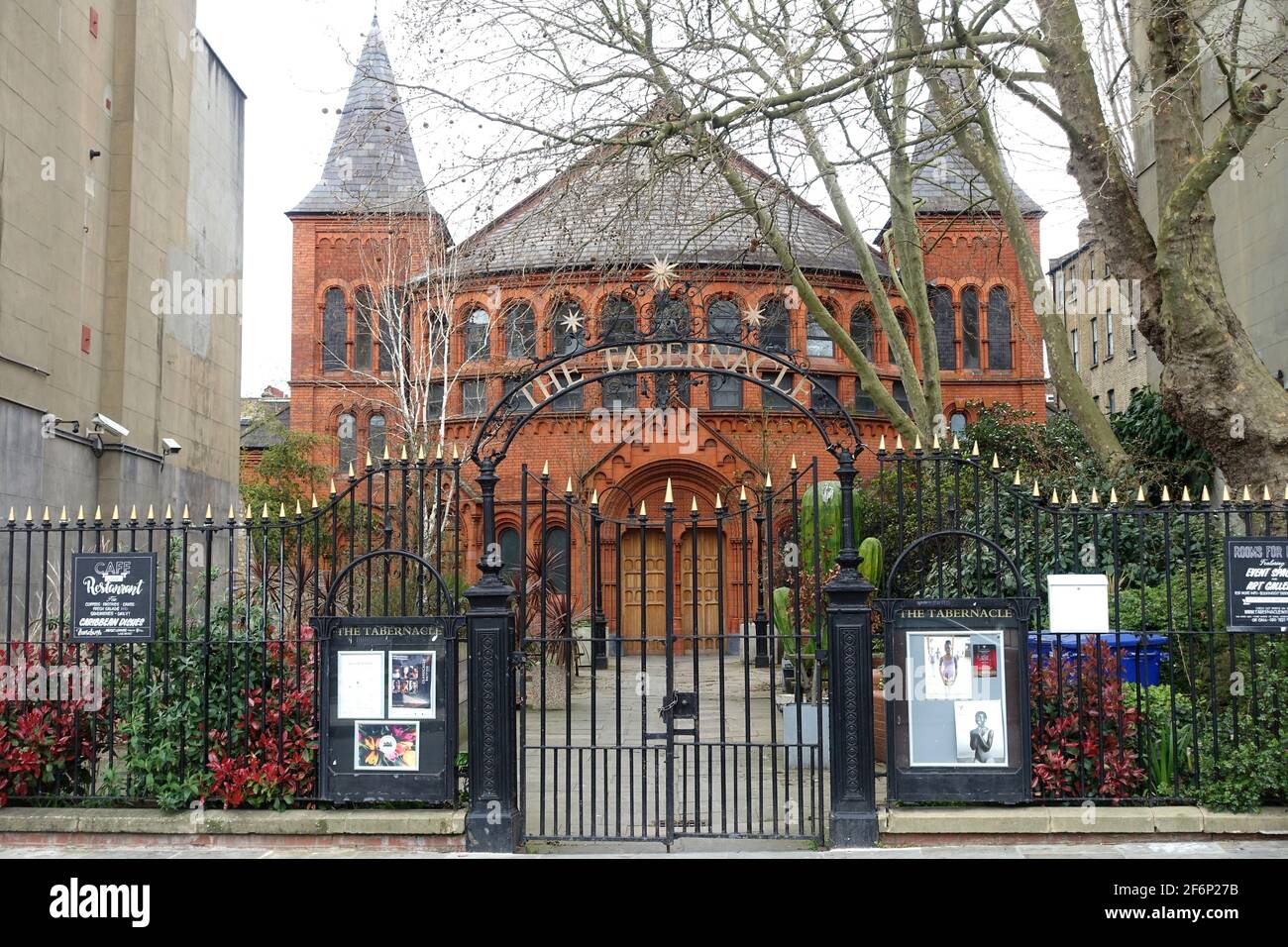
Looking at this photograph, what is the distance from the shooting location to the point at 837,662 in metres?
8.52

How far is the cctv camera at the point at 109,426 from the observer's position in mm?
18641

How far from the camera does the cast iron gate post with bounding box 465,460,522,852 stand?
27.8 feet

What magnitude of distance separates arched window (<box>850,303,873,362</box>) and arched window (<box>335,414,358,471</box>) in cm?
1513

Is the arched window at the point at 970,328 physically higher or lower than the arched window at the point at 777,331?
higher

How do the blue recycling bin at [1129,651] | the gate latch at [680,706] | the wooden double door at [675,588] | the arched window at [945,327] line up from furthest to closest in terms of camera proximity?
the arched window at [945,327] < the wooden double door at [675,588] < the blue recycling bin at [1129,651] < the gate latch at [680,706]

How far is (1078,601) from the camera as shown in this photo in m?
8.57

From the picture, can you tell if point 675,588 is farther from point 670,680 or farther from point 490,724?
point 490,724

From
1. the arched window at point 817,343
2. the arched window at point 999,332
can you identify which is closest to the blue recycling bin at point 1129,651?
the arched window at point 817,343

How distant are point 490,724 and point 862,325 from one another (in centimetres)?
2571

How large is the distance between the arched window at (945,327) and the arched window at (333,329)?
17881mm

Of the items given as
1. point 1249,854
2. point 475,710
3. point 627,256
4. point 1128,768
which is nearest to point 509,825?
point 475,710

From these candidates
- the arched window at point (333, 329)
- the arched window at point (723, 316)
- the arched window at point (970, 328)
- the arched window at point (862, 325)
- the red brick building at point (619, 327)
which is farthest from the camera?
the arched window at point (333, 329)

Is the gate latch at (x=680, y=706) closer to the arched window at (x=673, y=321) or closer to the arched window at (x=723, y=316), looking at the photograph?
the arched window at (x=673, y=321)

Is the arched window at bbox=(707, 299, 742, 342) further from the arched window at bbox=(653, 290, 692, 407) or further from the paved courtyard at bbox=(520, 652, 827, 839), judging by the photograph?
the arched window at bbox=(653, 290, 692, 407)
